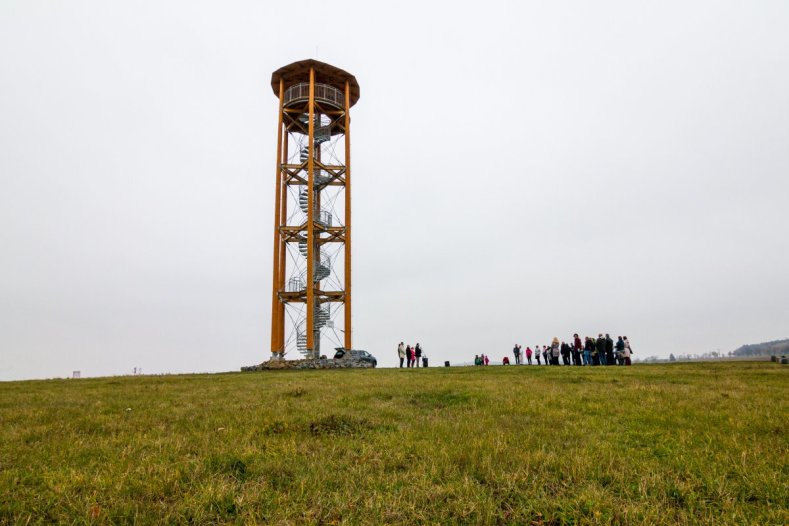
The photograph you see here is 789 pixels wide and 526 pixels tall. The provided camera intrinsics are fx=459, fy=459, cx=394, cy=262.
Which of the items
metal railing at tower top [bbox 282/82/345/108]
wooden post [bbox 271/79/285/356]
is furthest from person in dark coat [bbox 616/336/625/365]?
metal railing at tower top [bbox 282/82/345/108]

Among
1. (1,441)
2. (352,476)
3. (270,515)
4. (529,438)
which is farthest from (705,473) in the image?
(1,441)

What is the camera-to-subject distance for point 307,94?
4081 centimetres

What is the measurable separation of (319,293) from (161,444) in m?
33.1

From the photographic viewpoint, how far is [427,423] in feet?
25.6

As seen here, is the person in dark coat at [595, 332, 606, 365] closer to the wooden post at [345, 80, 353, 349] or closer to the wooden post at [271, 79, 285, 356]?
the wooden post at [345, 80, 353, 349]

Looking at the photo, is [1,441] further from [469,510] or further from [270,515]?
[469,510]

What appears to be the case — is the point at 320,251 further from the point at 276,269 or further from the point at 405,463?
the point at 405,463

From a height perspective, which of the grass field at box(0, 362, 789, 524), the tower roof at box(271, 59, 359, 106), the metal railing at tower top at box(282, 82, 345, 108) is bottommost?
the grass field at box(0, 362, 789, 524)

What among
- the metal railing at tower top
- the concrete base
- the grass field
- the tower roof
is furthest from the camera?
the tower roof

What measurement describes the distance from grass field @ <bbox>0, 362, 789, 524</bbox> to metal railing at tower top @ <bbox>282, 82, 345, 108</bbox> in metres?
35.6

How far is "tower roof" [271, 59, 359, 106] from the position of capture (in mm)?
41031

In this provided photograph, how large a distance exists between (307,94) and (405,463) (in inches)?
1577

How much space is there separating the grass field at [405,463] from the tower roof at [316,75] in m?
37.5

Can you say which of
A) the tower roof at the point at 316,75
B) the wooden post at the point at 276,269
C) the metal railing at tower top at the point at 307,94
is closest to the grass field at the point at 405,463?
the wooden post at the point at 276,269
